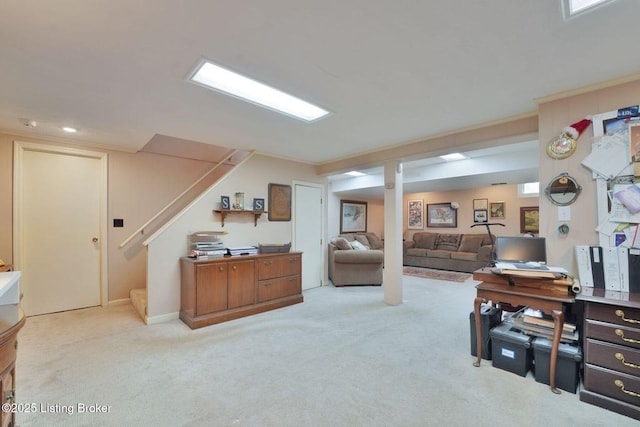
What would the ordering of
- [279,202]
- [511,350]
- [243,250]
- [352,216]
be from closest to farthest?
[511,350] → [243,250] → [279,202] → [352,216]

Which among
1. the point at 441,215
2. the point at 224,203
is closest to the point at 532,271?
the point at 224,203

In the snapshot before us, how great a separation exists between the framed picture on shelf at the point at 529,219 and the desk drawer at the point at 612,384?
5761 mm

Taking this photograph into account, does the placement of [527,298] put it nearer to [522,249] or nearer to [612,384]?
[522,249]

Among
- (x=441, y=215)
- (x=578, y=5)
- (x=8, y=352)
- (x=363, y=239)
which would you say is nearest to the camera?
(x=8, y=352)

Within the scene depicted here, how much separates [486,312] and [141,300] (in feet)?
13.0

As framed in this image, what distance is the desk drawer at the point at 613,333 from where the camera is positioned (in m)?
1.80

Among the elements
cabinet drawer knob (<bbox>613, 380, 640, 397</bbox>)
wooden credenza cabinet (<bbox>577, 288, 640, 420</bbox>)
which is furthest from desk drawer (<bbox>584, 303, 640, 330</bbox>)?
cabinet drawer knob (<bbox>613, 380, 640, 397</bbox>)

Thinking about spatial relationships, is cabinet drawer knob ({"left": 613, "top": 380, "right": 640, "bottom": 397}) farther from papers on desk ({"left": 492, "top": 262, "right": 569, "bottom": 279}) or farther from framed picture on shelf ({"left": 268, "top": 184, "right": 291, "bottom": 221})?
framed picture on shelf ({"left": 268, "top": 184, "right": 291, "bottom": 221})

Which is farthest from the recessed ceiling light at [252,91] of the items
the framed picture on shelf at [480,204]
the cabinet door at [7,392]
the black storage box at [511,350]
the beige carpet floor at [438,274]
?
the framed picture on shelf at [480,204]

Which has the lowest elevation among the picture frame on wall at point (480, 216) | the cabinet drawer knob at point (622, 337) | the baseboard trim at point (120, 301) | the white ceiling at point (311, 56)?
the baseboard trim at point (120, 301)

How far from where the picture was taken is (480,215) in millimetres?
7535

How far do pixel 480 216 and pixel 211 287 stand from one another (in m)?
7.08

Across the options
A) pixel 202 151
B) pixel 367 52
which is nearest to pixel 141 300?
pixel 202 151

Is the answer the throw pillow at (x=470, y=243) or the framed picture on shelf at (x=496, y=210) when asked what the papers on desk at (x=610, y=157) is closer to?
the throw pillow at (x=470, y=243)
